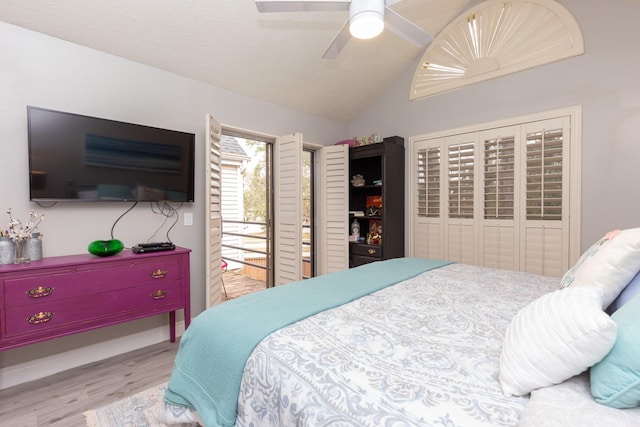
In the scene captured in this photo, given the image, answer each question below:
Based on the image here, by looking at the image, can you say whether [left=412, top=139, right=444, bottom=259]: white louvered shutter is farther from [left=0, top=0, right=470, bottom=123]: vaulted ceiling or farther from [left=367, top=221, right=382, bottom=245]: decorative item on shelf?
[left=0, top=0, right=470, bottom=123]: vaulted ceiling

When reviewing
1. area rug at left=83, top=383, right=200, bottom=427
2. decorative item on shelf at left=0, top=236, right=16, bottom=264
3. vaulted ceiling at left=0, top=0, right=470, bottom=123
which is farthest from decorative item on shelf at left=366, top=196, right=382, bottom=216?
decorative item on shelf at left=0, top=236, right=16, bottom=264

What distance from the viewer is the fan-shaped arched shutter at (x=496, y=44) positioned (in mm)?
2920

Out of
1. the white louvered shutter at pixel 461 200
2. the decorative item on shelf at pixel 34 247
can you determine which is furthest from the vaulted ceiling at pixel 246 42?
the decorative item on shelf at pixel 34 247

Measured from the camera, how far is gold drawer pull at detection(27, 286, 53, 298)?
194 cm

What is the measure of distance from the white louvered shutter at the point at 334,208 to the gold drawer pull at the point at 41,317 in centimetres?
276

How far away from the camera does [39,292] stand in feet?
6.46

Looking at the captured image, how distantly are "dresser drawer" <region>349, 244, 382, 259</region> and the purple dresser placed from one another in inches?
80.2

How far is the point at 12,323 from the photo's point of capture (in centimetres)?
188

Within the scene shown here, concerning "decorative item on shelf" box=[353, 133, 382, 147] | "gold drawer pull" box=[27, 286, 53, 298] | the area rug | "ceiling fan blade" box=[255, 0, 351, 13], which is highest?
"ceiling fan blade" box=[255, 0, 351, 13]

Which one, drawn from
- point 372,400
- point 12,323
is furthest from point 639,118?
point 12,323

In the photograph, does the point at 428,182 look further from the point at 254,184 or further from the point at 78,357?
the point at 78,357

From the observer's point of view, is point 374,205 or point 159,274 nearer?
point 159,274

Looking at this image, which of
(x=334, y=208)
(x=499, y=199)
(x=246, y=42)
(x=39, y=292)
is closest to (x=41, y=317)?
(x=39, y=292)

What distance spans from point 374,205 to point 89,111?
3.14 metres
